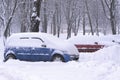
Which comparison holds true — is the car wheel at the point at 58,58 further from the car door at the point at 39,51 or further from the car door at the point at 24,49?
the car door at the point at 24,49

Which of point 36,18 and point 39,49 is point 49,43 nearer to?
point 39,49

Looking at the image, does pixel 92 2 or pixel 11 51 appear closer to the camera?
pixel 11 51

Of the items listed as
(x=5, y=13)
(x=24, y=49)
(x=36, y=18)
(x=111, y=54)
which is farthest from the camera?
(x=5, y=13)

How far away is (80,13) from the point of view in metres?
65.7

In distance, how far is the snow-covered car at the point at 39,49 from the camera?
17.8 metres

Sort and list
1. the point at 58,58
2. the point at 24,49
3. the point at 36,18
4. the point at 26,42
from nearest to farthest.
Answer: the point at 58,58
the point at 24,49
the point at 26,42
the point at 36,18

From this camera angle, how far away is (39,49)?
59.4 feet

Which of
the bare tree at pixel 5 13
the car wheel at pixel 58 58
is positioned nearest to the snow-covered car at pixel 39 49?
the car wheel at pixel 58 58

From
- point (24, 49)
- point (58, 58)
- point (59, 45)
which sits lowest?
point (58, 58)

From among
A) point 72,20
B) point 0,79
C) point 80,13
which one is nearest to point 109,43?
point 0,79

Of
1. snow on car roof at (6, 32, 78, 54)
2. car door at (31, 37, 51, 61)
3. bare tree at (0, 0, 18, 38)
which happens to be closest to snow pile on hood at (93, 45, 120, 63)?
snow on car roof at (6, 32, 78, 54)

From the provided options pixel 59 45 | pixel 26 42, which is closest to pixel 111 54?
pixel 59 45

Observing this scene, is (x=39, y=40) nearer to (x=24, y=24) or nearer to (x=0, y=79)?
(x=0, y=79)

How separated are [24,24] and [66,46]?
28329mm
